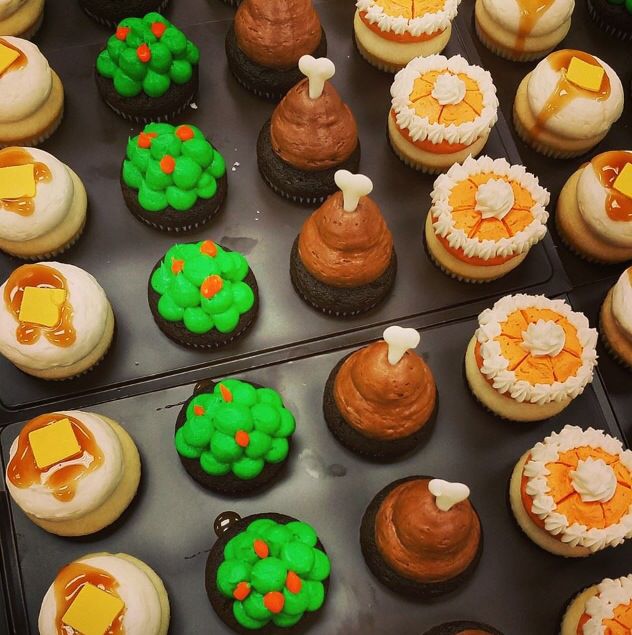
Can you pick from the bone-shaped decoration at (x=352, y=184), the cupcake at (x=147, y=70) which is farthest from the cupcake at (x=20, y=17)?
the bone-shaped decoration at (x=352, y=184)

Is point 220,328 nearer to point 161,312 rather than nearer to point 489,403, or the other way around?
point 161,312

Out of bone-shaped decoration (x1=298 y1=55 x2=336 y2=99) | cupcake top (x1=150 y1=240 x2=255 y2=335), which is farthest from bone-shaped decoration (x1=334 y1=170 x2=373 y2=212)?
cupcake top (x1=150 y1=240 x2=255 y2=335)

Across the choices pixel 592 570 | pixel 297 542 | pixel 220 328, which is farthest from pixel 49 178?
pixel 592 570

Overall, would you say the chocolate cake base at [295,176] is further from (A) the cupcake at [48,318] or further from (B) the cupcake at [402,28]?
(A) the cupcake at [48,318]

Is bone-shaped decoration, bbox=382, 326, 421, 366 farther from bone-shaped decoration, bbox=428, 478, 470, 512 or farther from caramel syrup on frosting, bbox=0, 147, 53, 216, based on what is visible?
caramel syrup on frosting, bbox=0, 147, 53, 216

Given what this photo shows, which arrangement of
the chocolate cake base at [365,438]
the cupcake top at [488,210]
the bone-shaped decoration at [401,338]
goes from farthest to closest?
the cupcake top at [488,210] < the chocolate cake base at [365,438] < the bone-shaped decoration at [401,338]
